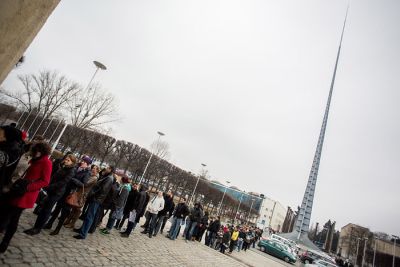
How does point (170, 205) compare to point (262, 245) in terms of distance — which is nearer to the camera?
point (170, 205)

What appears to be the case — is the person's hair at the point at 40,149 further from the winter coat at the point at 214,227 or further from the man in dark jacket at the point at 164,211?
the winter coat at the point at 214,227

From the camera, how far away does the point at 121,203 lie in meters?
8.30

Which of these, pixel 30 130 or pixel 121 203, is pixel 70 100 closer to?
pixel 30 130

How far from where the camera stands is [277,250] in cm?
2445

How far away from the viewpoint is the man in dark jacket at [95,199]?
6.63 metres

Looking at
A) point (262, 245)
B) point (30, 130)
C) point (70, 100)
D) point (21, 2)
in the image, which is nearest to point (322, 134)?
point (262, 245)

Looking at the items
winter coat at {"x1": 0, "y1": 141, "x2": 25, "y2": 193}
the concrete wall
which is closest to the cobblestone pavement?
winter coat at {"x1": 0, "y1": 141, "x2": 25, "y2": 193}

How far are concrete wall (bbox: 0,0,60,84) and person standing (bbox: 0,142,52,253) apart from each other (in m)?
3.26

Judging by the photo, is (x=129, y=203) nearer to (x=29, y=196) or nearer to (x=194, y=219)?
(x=194, y=219)

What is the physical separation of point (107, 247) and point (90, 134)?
113ft

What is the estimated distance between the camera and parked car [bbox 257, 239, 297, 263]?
2411cm

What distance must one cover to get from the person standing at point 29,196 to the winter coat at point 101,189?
7.50 ft

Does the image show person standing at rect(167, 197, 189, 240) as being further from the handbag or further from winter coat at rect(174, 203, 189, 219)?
the handbag

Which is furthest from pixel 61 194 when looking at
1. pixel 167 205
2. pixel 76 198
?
pixel 167 205
